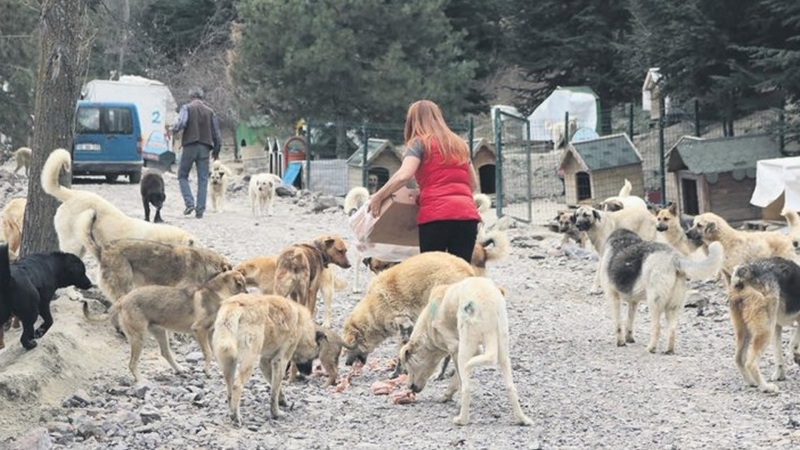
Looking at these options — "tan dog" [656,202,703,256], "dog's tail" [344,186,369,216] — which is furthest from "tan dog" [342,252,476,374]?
"dog's tail" [344,186,369,216]

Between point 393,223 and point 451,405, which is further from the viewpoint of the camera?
point 393,223

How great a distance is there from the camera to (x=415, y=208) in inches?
398

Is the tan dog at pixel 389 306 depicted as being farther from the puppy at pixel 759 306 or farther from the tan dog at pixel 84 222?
the tan dog at pixel 84 222

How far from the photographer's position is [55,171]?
10734 millimetres

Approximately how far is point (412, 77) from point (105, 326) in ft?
78.3

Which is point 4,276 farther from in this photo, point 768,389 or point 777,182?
point 777,182

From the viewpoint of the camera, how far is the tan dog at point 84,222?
10.8 meters

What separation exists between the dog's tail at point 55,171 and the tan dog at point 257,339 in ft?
10.6

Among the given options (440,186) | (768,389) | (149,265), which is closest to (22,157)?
(149,265)

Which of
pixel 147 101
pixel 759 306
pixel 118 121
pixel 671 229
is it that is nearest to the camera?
pixel 759 306

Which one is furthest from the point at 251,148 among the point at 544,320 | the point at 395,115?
the point at 544,320

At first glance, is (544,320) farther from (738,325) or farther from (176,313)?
(176,313)

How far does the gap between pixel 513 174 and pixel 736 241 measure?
50.7 feet

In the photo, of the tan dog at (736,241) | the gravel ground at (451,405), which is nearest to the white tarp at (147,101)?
the tan dog at (736,241)
